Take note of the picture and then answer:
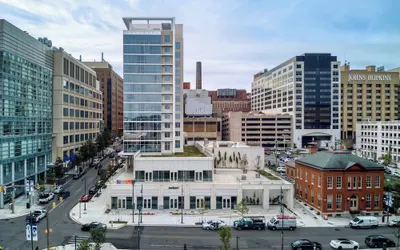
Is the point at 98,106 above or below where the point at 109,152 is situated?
above

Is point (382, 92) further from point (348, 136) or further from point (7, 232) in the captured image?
point (7, 232)

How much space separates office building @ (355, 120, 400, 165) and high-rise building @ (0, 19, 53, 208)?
95251mm

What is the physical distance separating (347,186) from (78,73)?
71462 mm

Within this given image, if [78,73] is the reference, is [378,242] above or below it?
below

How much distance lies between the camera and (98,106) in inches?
4225

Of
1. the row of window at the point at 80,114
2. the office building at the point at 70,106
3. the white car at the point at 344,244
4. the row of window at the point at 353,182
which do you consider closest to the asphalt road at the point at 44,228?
the office building at the point at 70,106

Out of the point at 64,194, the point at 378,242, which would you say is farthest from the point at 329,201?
the point at 64,194

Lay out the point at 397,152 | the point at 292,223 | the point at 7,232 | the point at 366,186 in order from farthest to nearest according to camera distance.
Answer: the point at 397,152, the point at 366,186, the point at 292,223, the point at 7,232

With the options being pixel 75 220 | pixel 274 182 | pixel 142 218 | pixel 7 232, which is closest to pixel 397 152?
pixel 274 182

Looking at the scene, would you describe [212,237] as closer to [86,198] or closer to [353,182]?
[353,182]

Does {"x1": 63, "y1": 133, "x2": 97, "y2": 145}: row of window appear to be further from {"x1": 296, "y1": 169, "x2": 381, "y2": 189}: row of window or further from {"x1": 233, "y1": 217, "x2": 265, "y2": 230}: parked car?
{"x1": 296, "y1": 169, "x2": 381, "y2": 189}: row of window

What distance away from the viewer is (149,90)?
6669 cm

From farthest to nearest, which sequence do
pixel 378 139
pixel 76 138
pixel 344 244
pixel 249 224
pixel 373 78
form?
1. pixel 373 78
2. pixel 378 139
3. pixel 76 138
4. pixel 249 224
5. pixel 344 244

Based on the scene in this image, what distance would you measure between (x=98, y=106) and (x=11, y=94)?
2166 inches
